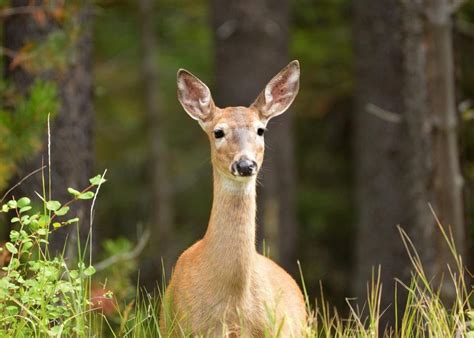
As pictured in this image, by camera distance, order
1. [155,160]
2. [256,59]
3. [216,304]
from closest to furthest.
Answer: [216,304]
[256,59]
[155,160]

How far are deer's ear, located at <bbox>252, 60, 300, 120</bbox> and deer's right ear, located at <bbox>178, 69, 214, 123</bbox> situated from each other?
0.31 meters

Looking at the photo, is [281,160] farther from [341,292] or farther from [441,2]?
[441,2]

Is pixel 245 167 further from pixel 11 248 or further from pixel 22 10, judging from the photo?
pixel 22 10

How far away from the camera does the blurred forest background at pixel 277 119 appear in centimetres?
835

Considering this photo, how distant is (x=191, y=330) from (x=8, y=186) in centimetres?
264

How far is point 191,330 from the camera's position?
6.01 meters

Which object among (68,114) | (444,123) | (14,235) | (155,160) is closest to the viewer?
(14,235)

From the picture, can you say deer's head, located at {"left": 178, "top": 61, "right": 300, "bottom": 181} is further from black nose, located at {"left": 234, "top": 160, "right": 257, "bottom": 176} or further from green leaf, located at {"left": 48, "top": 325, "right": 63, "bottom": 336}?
green leaf, located at {"left": 48, "top": 325, "right": 63, "bottom": 336}

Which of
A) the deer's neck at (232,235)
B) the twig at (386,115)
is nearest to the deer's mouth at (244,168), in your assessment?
the deer's neck at (232,235)

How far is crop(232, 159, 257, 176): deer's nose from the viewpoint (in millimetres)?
6129

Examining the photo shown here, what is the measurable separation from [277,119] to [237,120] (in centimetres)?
732

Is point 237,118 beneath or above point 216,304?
above

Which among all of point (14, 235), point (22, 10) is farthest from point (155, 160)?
point (14, 235)

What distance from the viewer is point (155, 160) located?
62.4ft
